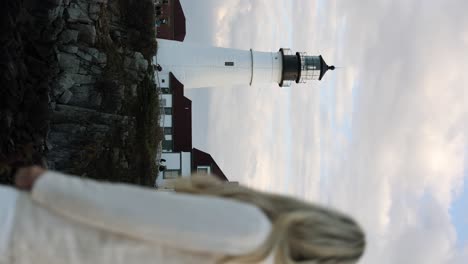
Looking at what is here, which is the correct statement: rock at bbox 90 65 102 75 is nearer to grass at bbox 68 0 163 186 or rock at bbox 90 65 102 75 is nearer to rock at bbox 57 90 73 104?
grass at bbox 68 0 163 186

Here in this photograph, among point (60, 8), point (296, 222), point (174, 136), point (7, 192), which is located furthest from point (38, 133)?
point (174, 136)

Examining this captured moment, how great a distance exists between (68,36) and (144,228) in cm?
1423

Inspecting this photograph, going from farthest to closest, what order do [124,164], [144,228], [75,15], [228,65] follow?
[228,65], [124,164], [75,15], [144,228]

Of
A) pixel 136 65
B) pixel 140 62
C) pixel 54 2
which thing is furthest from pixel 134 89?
pixel 54 2

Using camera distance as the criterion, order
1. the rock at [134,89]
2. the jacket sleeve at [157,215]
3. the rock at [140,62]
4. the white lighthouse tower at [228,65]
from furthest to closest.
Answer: the white lighthouse tower at [228,65]
the rock at [140,62]
the rock at [134,89]
the jacket sleeve at [157,215]

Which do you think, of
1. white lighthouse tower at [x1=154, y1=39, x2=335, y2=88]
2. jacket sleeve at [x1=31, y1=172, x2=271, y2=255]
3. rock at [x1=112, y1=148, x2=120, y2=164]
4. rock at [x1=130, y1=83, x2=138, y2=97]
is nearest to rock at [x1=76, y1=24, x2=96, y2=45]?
rock at [x1=130, y1=83, x2=138, y2=97]

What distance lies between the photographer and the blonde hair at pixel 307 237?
10.4ft

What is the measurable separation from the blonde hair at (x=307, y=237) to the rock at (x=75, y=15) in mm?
14589

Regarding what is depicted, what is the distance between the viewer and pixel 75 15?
53.5 ft

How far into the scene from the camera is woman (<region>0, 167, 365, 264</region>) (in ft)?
10.1

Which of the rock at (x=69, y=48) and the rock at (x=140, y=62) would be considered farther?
the rock at (x=140, y=62)

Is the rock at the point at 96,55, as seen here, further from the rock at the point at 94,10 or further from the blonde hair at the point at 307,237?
the blonde hair at the point at 307,237

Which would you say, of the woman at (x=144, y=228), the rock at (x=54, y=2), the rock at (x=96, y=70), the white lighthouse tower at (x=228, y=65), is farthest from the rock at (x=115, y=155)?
the woman at (x=144, y=228)

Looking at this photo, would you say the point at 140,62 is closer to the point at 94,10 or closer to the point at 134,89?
the point at 134,89
